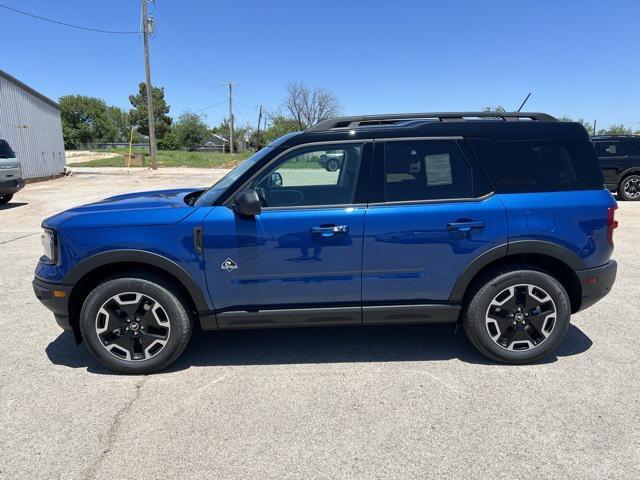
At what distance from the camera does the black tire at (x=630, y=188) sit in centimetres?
1347

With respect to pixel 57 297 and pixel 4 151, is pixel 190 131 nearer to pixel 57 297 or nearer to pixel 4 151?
pixel 4 151

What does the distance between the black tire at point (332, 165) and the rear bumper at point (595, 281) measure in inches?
80.5

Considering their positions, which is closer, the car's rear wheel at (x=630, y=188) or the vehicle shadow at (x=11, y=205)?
the car's rear wheel at (x=630, y=188)

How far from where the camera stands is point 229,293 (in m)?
3.43

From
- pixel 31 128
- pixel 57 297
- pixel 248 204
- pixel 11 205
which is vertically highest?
pixel 31 128

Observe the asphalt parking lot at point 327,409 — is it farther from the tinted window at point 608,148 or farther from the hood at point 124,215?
the tinted window at point 608,148

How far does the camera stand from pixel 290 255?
3361 mm

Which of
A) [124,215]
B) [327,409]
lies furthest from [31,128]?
[327,409]

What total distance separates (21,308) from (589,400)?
216 inches

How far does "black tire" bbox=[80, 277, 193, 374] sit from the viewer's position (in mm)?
3408

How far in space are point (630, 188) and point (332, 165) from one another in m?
13.3

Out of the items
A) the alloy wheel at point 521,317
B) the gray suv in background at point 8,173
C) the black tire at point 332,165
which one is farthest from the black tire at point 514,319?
the gray suv in background at point 8,173

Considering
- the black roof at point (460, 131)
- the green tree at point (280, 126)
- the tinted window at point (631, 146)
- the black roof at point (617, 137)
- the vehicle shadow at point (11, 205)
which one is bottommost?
the vehicle shadow at point (11, 205)

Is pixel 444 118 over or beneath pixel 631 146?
over
